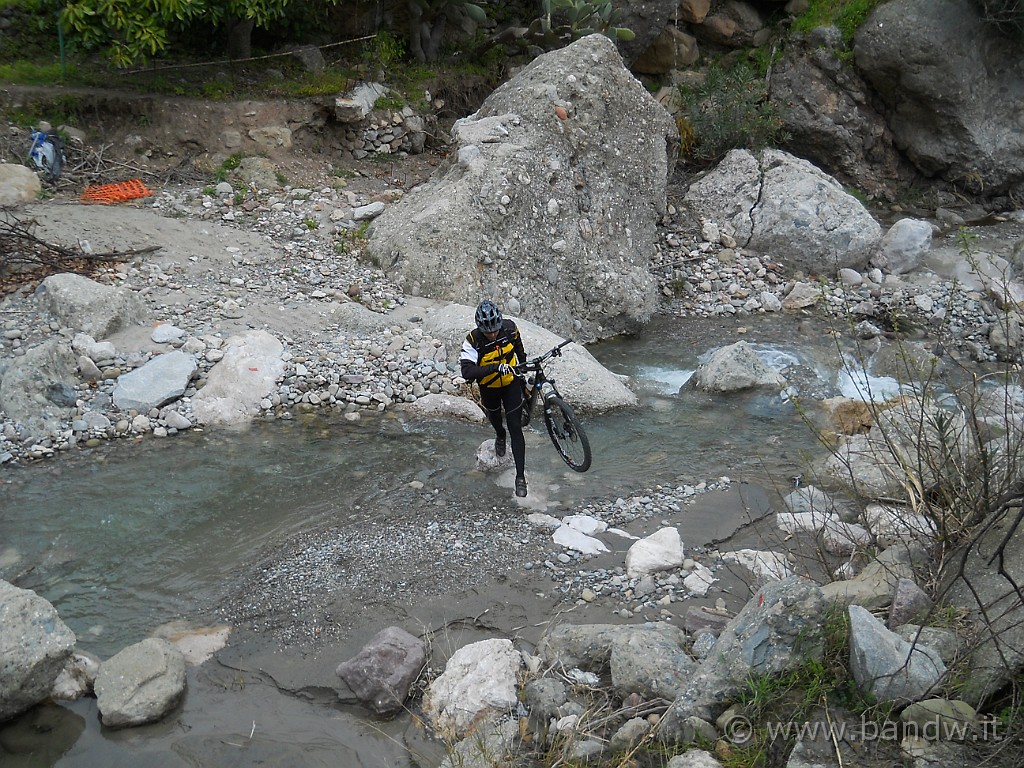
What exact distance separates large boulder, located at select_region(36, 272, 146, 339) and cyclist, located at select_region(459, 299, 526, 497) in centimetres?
462

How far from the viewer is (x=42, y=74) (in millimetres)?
13250

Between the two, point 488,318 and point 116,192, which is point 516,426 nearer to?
point 488,318

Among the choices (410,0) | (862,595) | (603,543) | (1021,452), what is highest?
(410,0)

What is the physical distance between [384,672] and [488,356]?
111 inches

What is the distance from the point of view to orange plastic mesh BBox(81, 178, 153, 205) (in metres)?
12.0

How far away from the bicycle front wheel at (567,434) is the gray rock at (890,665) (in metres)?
3.69

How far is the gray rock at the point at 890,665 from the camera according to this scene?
12.7 ft

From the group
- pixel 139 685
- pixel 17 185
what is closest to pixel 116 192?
pixel 17 185

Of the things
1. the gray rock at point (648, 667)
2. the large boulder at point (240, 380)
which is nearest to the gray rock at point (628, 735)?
the gray rock at point (648, 667)

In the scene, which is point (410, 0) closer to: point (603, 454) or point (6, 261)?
point (6, 261)

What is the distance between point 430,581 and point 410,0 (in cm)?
1206

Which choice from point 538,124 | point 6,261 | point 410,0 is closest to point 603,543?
point 538,124

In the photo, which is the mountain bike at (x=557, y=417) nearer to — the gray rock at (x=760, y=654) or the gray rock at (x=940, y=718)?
the gray rock at (x=760, y=654)

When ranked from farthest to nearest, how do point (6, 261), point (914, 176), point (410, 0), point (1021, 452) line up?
point (914, 176), point (410, 0), point (6, 261), point (1021, 452)
